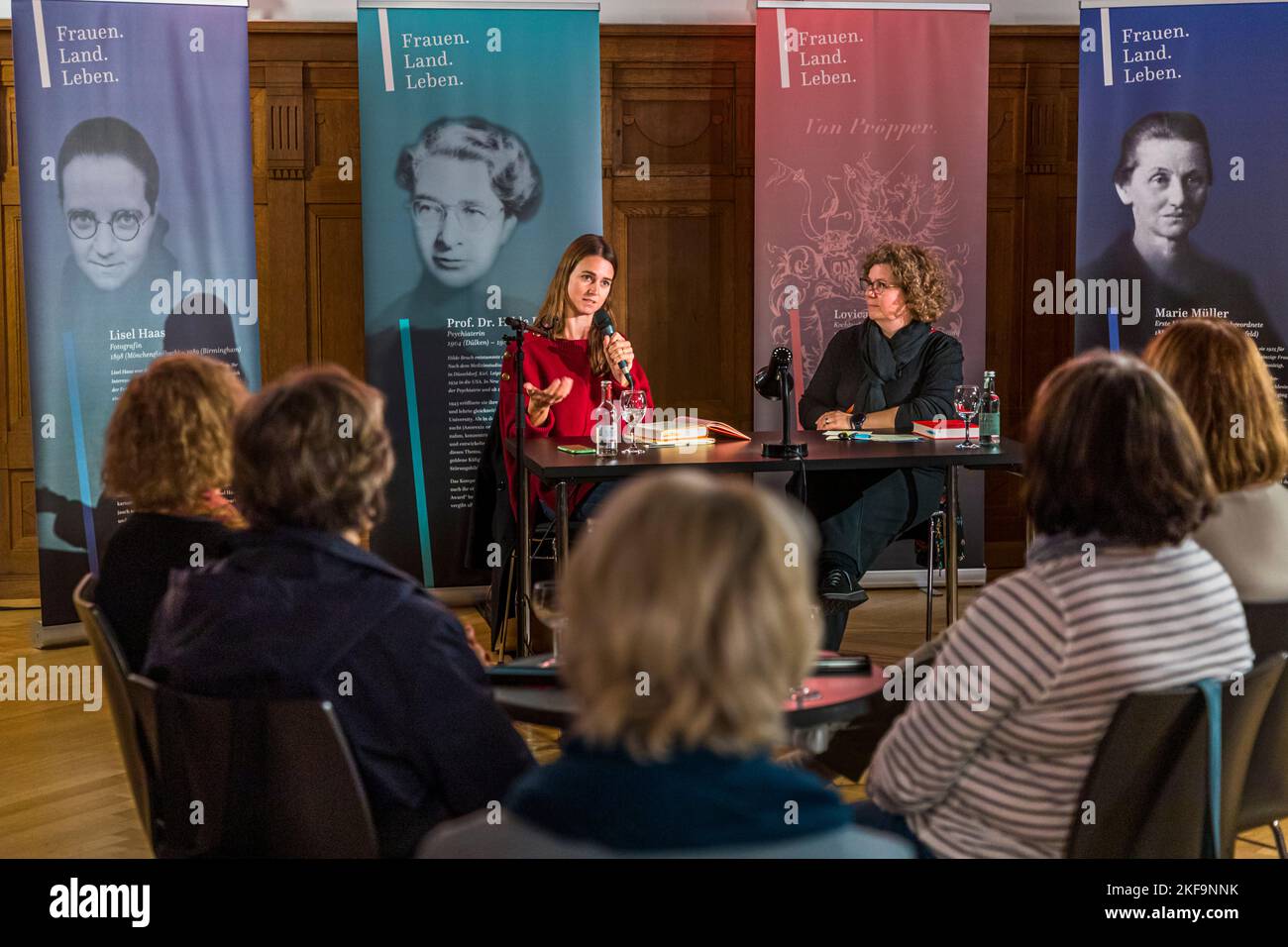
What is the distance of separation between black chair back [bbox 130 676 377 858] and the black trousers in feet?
10.3

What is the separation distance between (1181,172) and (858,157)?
1315 mm

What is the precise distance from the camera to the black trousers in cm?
488

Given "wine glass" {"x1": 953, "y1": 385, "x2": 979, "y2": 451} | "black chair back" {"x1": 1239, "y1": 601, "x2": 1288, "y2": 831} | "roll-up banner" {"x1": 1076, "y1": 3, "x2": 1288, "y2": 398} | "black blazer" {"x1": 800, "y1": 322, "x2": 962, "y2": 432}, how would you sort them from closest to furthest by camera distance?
"black chair back" {"x1": 1239, "y1": 601, "x2": 1288, "y2": 831}
"wine glass" {"x1": 953, "y1": 385, "x2": 979, "y2": 451}
"black blazer" {"x1": 800, "y1": 322, "x2": 962, "y2": 432}
"roll-up banner" {"x1": 1076, "y1": 3, "x2": 1288, "y2": 398}

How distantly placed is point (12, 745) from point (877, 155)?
3989 mm

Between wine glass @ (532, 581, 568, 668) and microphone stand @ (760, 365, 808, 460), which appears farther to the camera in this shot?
microphone stand @ (760, 365, 808, 460)

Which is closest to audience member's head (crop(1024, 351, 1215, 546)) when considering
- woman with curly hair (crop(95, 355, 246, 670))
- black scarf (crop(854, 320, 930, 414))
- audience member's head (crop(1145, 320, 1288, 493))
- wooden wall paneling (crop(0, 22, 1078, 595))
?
audience member's head (crop(1145, 320, 1288, 493))

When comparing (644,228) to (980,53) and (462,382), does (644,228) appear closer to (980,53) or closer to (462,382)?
(462,382)

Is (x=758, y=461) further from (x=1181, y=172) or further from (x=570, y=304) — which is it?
(x=1181, y=172)

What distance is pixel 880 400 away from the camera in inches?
201

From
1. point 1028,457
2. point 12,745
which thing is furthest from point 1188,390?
point 12,745

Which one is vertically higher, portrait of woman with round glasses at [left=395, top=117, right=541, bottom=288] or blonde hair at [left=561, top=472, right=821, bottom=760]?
portrait of woman with round glasses at [left=395, top=117, right=541, bottom=288]

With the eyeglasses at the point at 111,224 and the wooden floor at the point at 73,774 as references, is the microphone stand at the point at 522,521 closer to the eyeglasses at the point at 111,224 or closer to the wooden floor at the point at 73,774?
the wooden floor at the point at 73,774

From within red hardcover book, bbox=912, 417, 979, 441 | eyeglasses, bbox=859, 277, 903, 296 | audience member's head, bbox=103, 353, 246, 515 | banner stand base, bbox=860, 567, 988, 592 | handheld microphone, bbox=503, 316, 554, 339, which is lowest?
banner stand base, bbox=860, 567, 988, 592

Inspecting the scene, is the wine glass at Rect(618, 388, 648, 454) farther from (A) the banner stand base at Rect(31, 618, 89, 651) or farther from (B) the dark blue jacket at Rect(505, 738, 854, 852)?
(B) the dark blue jacket at Rect(505, 738, 854, 852)
